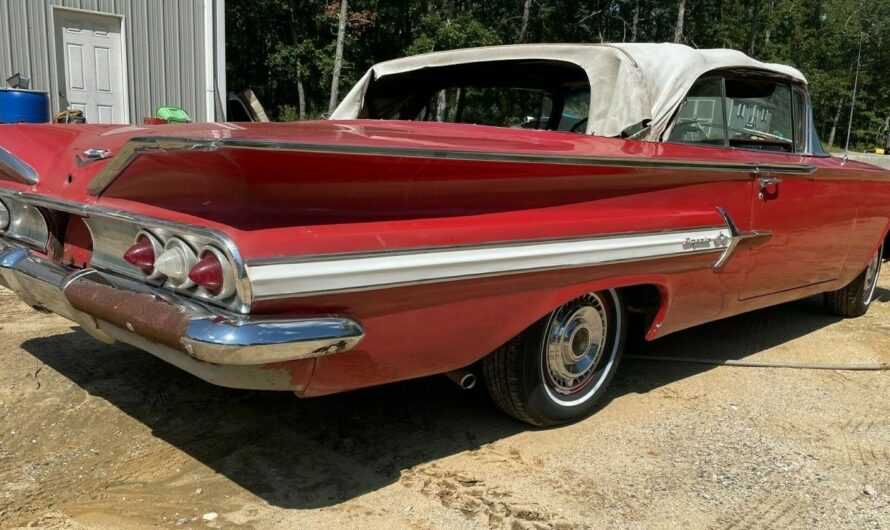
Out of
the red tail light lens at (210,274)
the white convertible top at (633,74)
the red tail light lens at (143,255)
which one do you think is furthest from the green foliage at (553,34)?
the red tail light lens at (210,274)

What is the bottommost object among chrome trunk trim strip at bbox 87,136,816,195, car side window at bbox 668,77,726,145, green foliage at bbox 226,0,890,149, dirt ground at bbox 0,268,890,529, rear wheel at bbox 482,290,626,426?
dirt ground at bbox 0,268,890,529

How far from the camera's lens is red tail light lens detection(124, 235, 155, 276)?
2.25m

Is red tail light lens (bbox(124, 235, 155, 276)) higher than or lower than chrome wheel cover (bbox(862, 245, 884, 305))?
higher

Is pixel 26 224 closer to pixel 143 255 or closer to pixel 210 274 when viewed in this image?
pixel 143 255

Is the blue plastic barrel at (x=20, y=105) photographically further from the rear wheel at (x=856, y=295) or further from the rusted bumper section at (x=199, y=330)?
the rear wheel at (x=856, y=295)

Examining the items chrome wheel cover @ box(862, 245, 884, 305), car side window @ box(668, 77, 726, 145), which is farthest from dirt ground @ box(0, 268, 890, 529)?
chrome wheel cover @ box(862, 245, 884, 305)

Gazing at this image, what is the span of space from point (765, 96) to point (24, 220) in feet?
12.6

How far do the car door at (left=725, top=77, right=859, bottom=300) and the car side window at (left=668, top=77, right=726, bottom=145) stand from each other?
8 cm

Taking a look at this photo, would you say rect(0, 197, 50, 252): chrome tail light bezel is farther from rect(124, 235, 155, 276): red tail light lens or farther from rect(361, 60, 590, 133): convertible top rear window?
rect(361, 60, 590, 133): convertible top rear window

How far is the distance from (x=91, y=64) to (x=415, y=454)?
28.7 ft

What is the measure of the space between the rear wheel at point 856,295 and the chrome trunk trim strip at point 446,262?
287 cm

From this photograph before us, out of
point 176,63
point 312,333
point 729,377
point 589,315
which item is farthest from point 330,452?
point 176,63

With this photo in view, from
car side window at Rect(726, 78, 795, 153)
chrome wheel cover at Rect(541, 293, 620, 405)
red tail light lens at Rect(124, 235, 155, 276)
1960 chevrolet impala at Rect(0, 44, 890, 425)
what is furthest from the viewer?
car side window at Rect(726, 78, 795, 153)

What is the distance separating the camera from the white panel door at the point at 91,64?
927cm
